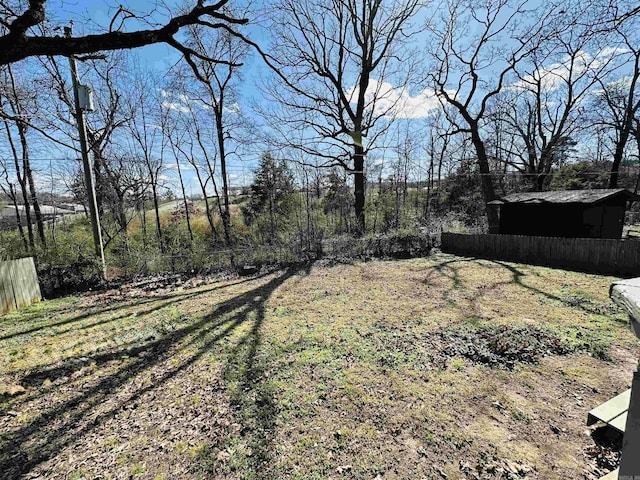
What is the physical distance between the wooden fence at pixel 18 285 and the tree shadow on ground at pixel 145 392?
10.1 feet

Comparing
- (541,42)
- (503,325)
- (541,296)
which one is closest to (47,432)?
(503,325)

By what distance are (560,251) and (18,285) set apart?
39.2ft

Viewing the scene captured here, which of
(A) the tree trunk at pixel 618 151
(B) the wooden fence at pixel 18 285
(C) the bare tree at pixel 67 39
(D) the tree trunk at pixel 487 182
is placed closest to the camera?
(C) the bare tree at pixel 67 39

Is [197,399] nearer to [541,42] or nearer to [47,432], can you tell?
[47,432]

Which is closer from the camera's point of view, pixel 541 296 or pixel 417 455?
pixel 417 455

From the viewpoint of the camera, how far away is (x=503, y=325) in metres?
3.77

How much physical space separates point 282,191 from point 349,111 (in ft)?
13.3

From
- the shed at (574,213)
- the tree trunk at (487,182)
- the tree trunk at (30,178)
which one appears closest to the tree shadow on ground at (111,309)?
the tree trunk at (30,178)

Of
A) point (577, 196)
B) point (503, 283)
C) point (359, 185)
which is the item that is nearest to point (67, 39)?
point (503, 283)

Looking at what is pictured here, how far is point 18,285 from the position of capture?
204 inches

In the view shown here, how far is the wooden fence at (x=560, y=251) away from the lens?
6.29 m

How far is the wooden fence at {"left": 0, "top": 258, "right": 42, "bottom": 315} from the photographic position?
191 inches

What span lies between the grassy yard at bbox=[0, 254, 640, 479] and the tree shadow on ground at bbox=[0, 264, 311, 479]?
1 cm

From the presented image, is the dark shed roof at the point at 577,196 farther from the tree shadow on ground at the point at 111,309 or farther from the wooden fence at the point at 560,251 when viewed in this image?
the tree shadow on ground at the point at 111,309
